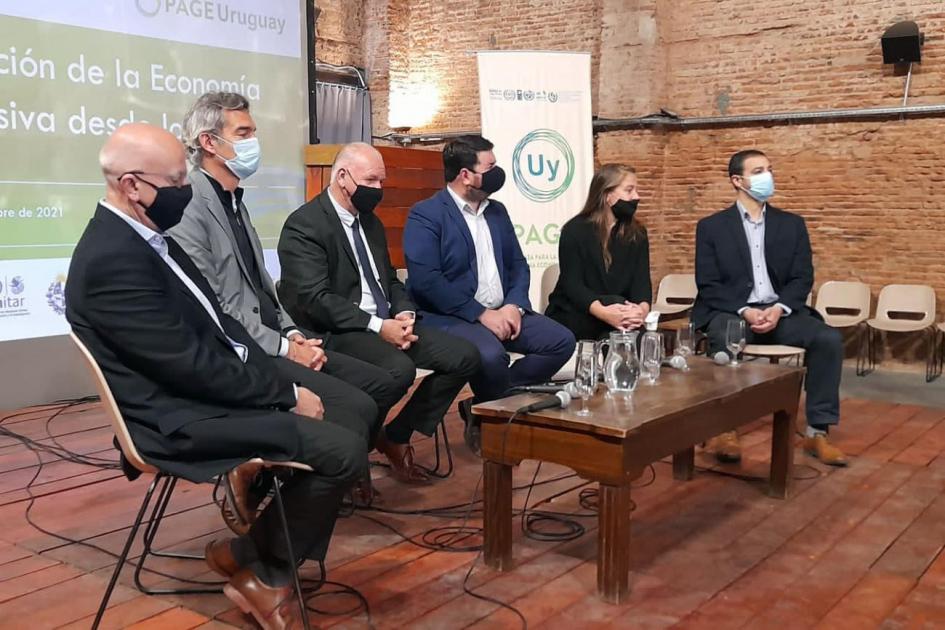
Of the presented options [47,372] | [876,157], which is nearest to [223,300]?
[47,372]

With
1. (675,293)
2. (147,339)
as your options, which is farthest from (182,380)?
(675,293)

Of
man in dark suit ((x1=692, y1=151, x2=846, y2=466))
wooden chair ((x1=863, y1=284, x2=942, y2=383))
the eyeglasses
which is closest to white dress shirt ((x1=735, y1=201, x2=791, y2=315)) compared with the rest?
man in dark suit ((x1=692, y1=151, x2=846, y2=466))

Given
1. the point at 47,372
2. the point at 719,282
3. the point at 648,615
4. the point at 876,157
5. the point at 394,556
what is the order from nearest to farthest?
the point at 648,615
the point at 394,556
the point at 719,282
the point at 47,372
the point at 876,157

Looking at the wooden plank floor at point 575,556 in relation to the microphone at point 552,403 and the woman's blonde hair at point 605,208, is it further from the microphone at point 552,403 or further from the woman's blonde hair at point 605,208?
the woman's blonde hair at point 605,208

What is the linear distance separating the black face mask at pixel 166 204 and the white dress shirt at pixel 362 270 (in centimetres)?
128

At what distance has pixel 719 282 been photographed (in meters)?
4.73

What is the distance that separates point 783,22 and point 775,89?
546 mm

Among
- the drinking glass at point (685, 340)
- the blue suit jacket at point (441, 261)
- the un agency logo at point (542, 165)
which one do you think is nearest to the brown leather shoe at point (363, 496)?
the blue suit jacket at point (441, 261)

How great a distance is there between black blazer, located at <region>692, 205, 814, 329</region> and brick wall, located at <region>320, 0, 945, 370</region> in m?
2.96

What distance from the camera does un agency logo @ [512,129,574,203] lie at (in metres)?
6.30

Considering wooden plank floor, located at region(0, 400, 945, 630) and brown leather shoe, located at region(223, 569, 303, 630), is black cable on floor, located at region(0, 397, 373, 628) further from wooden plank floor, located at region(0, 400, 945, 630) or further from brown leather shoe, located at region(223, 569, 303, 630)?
brown leather shoe, located at region(223, 569, 303, 630)

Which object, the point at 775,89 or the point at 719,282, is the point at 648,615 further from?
the point at 775,89

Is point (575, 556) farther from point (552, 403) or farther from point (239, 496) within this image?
point (239, 496)

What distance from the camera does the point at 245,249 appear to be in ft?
10.2
